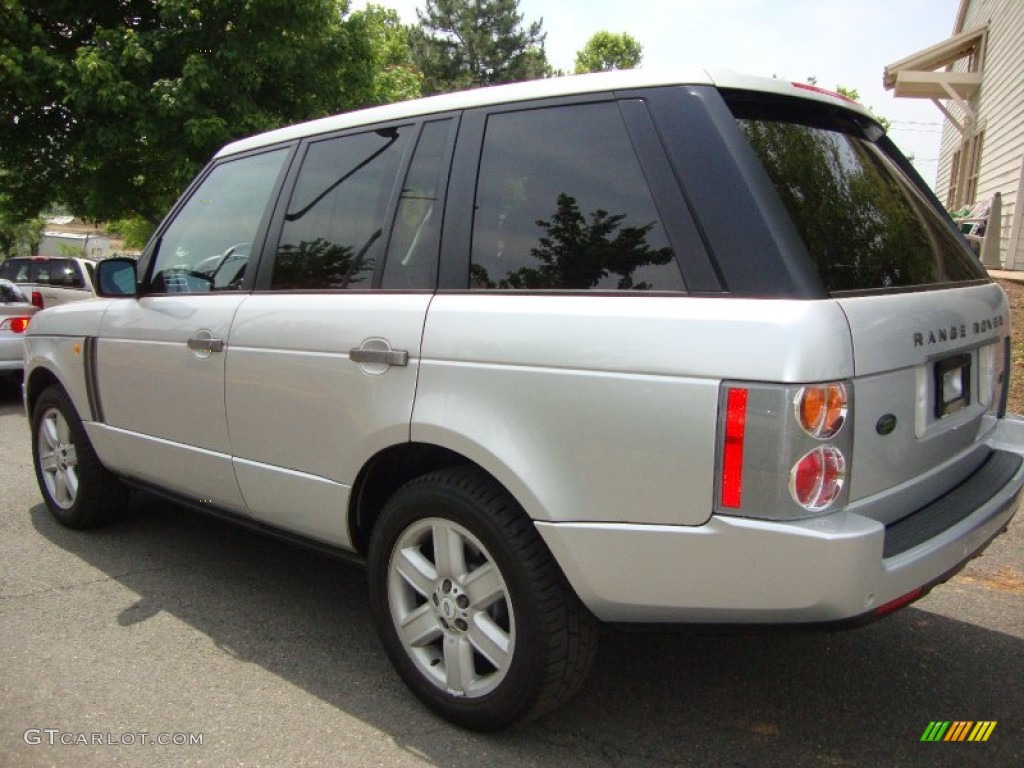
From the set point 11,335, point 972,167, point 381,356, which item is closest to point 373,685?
point 381,356

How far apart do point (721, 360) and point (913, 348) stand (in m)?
0.59

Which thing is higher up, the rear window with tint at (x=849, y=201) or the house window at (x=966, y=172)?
the house window at (x=966, y=172)

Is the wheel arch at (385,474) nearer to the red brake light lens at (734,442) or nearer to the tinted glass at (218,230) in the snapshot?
the red brake light lens at (734,442)

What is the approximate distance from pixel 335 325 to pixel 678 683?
5.70ft

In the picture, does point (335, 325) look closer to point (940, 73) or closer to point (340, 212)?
point (340, 212)

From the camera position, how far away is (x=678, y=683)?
2.96 meters

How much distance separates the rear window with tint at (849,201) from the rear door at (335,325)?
1.04 m

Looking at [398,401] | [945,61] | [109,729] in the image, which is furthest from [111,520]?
[945,61]

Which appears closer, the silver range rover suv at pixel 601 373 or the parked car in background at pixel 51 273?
the silver range rover suv at pixel 601 373

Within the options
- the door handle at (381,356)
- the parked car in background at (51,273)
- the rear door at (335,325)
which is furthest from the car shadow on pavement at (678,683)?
the parked car in background at (51,273)

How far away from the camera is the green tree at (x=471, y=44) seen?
43.5m

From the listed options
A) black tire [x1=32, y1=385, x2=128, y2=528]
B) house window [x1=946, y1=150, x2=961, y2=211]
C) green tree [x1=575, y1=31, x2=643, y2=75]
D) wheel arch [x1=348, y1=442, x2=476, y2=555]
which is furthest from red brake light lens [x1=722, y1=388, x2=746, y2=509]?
green tree [x1=575, y1=31, x2=643, y2=75]

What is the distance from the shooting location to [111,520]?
4527mm
